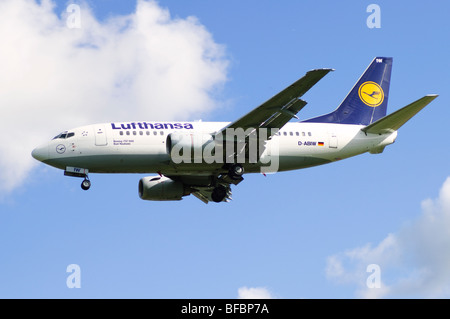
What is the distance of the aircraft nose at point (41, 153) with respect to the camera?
51731 millimetres

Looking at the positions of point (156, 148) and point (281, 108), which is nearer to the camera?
point (281, 108)

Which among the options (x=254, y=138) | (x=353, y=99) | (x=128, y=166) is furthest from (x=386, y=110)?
(x=128, y=166)

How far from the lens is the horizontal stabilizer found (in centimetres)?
4972

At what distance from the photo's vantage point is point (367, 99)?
5812 centimetres

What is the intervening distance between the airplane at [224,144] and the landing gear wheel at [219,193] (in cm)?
6

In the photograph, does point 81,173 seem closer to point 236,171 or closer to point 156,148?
point 156,148

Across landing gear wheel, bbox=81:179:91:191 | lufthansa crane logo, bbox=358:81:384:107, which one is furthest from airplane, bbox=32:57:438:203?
lufthansa crane logo, bbox=358:81:384:107

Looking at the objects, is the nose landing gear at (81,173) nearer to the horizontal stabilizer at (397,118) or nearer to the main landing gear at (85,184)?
the main landing gear at (85,184)

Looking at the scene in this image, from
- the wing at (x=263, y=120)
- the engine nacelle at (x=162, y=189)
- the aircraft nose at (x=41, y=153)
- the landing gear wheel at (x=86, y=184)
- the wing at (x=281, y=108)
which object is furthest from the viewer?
the engine nacelle at (x=162, y=189)

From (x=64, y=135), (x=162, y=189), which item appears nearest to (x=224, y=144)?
(x=162, y=189)

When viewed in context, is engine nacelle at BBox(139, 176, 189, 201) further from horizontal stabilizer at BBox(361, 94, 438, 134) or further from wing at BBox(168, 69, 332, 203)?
horizontal stabilizer at BBox(361, 94, 438, 134)

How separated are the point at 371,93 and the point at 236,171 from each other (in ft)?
39.1

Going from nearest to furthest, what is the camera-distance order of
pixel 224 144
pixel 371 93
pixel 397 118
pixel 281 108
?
pixel 281 108 < pixel 224 144 < pixel 397 118 < pixel 371 93

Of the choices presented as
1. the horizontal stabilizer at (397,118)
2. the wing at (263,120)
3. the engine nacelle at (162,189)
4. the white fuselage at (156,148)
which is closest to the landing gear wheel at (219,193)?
the wing at (263,120)
